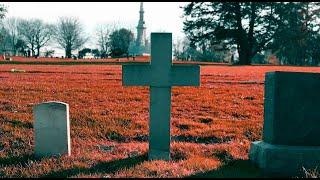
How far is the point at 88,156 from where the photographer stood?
7.91 m

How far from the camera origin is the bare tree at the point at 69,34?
108 metres

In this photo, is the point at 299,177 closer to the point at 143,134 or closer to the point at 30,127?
the point at 143,134

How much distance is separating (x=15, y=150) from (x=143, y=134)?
269 centimetres

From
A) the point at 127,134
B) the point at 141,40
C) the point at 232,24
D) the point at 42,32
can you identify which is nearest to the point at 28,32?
the point at 42,32

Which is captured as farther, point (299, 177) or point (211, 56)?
point (211, 56)

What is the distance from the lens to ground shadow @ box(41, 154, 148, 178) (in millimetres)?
6977

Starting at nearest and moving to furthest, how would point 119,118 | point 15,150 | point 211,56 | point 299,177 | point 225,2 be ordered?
point 299,177
point 15,150
point 119,118
point 225,2
point 211,56

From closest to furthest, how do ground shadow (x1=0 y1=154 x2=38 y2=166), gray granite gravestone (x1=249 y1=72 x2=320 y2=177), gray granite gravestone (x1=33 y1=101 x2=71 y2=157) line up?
gray granite gravestone (x1=249 y1=72 x2=320 y2=177) < ground shadow (x1=0 y1=154 x2=38 y2=166) < gray granite gravestone (x1=33 y1=101 x2=71 y2=157)

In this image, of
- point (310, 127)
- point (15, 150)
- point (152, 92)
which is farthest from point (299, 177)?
point (15, 150)

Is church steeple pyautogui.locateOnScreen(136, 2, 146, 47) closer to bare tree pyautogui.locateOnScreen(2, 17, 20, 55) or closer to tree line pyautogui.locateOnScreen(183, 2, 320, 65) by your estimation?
bare tree pyautogui.locateOnScreen(2, 17, 20, 55)

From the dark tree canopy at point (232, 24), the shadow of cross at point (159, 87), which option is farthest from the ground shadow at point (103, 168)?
the dark tree canopy at point (232, 24)

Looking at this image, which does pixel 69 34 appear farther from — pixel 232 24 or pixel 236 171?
pixel 236 171

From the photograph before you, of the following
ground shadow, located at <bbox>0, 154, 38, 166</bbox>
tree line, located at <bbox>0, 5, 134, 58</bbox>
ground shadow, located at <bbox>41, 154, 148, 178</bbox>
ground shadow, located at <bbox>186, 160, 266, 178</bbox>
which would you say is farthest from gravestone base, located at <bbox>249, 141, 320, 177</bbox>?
tree line, located at <bbox>0, 5, 134, 58</bbox>

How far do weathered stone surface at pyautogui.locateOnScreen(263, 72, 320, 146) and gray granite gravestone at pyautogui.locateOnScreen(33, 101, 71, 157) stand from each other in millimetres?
3331
